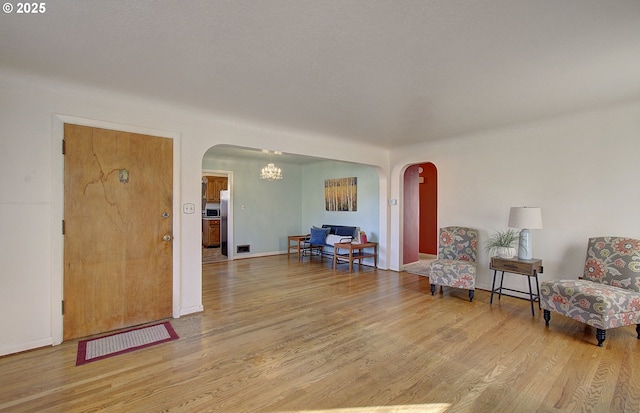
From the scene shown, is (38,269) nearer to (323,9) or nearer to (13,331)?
(13,331)

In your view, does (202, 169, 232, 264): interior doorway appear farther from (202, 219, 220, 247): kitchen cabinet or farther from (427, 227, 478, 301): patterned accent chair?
(427, 227, 478, 301): patterned accent chair

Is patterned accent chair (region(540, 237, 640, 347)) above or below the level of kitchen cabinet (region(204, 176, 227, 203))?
below

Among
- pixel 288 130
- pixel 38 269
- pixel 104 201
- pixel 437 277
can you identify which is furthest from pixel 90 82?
pixel 437 277

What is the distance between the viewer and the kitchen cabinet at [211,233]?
8938 millimetres

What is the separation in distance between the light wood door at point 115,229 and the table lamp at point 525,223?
4.22 meters

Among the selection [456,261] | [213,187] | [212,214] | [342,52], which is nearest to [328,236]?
[456,261]

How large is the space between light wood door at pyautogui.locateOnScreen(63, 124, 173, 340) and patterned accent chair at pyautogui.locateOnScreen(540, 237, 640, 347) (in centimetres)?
424

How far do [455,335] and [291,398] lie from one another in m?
1.84

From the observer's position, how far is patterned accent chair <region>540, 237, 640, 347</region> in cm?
271

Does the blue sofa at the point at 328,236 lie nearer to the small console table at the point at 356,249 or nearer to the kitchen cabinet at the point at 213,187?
the small console table at the point at 356,249

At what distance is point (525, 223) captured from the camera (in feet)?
11.9

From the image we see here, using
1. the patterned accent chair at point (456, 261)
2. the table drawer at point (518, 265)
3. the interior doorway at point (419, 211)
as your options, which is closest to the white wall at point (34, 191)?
the patterned accent chair at point (456, 261)

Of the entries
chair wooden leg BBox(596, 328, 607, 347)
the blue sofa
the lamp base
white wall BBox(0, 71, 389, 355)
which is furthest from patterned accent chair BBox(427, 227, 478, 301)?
white wall BBox(0, 71, 389, 355)

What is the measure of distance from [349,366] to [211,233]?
7479mm
